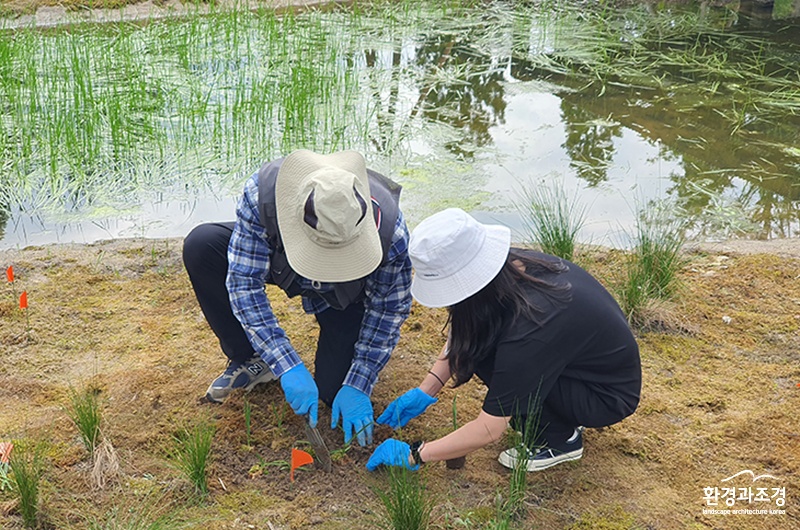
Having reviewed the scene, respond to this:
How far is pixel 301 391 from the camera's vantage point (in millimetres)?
2416

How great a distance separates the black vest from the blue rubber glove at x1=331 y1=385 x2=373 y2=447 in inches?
11.1

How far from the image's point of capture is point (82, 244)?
4.11 meters

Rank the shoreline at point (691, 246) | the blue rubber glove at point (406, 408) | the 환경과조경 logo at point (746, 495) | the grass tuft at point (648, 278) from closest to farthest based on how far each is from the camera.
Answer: the 환경과조경 logo at point (746, 495) → the blue rubber glove at point (406, 408) → the grass tuft at point (648, 278) → the shoreline at point (691, 246)

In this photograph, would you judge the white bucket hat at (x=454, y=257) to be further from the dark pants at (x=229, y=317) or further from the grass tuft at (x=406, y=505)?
the dark pants at (x=229, y=317)

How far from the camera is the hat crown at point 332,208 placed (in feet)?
6.83

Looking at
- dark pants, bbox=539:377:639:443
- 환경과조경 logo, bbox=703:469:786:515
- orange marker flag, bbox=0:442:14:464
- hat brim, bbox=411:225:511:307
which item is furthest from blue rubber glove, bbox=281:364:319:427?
환경과조경 logo, bbox=703:469:786:515

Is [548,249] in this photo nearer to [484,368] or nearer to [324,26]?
[484,368]

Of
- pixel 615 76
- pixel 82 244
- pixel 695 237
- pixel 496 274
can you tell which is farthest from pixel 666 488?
pixel 615 76

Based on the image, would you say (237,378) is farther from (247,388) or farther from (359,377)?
(359,377)

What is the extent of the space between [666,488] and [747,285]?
1.51m

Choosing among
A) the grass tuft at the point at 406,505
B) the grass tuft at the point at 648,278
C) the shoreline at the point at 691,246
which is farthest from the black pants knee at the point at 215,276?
the grass tuft at the point at 648,278

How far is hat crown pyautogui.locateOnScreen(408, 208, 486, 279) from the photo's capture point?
2.02m

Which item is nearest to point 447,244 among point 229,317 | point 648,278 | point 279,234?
point 279,234

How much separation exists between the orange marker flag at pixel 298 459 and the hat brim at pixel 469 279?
67 cm
